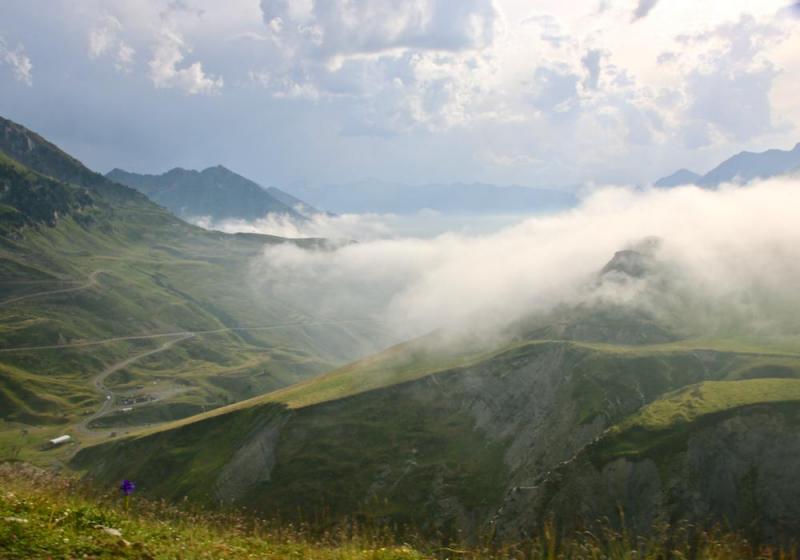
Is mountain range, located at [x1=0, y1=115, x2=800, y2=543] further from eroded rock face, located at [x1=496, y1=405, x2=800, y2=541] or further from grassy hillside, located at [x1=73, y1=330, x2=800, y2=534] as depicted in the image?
grassy hillside, located at [x1=73, y1=330, x2=800, y2=534]

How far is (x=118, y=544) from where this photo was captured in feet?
42.9

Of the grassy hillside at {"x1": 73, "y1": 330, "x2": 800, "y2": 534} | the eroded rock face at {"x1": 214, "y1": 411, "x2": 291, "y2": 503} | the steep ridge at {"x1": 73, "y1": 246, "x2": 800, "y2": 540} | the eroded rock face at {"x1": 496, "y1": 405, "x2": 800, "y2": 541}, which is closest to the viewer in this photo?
the eroded rock face at {"x1": 496, "y1": 405, "x2": 800, "y2": 541}

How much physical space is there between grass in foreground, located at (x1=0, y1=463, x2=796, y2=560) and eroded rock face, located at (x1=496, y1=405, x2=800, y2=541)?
191ft

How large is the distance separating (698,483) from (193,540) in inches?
2960

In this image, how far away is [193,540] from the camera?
14.7m

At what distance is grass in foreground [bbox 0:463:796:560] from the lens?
1252cm

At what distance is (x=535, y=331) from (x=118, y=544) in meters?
161

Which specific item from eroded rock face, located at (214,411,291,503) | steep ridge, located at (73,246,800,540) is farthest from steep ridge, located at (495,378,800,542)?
eroded rock face, located at (214,411,291,503)

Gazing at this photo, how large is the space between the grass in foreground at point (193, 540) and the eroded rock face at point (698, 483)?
191 ft

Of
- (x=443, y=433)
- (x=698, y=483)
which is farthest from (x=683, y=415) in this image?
(x=443, y=433)

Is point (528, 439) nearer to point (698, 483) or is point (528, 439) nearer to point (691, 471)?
point (691, 471)

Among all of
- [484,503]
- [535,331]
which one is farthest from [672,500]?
[535,331]

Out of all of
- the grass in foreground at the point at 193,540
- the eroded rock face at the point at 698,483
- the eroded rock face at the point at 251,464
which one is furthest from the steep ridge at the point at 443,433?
the grass in foreground at the point at 193,540

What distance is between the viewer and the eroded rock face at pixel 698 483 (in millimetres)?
69625
